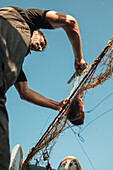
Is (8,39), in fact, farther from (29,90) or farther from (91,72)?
(91,72)

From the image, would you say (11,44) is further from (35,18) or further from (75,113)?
(75,113)

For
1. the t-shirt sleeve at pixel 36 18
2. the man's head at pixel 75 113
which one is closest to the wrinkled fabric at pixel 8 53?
the t-shirt sleeve at pixel 36 18

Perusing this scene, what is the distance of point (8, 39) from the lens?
2.66 ft

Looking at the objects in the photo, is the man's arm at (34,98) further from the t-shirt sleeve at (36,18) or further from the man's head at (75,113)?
the t-shirt sleeve at (36,18)

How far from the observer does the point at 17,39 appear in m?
0.84

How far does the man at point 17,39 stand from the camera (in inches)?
29.6

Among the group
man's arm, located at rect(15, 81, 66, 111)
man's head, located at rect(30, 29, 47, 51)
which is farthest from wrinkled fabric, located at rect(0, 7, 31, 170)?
man's arm, located at rect(15, 81, 66, 111)

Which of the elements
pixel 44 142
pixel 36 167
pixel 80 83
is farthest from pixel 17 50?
pixel 36 167

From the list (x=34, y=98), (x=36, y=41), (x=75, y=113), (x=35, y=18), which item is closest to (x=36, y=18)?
(x=35, y=18)

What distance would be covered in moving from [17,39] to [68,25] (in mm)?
404

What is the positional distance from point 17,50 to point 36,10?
1.10ft

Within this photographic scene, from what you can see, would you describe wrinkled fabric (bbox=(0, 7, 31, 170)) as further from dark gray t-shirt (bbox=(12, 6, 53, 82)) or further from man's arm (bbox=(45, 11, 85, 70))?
man's arm (bbox=(45, 11, 85, 70))

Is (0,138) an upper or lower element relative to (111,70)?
lower

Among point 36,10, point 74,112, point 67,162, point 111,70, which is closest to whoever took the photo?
point 36,10
